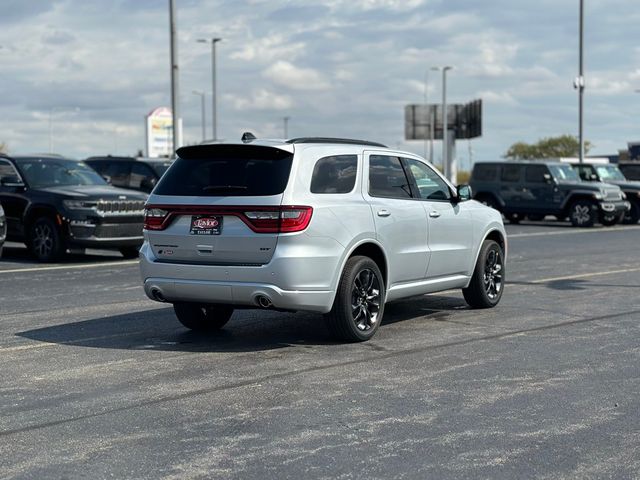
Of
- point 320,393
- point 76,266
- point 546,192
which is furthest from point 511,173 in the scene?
point 320,393

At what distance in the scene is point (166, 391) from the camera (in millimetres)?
7129

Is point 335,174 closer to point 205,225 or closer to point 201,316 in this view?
point 205,225

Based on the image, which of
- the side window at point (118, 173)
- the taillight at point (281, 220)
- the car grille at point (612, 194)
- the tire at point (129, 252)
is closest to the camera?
the taillight at point (281, 220)

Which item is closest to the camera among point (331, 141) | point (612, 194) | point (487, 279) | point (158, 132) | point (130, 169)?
point (331, 141)

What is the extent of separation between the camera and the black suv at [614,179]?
1298 inches

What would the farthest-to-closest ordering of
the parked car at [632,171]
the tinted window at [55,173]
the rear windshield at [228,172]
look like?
the parked car at [632,171]
the tinted window at [55,173]
the rear windshield at [228,172]

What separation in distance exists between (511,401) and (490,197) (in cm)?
2628

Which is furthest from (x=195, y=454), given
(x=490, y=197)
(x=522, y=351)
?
(x=490, y=197)

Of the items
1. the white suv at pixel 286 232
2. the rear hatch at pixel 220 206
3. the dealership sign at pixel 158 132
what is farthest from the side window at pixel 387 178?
the dealership sign at pixel 158 132

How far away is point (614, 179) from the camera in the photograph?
3472 cm

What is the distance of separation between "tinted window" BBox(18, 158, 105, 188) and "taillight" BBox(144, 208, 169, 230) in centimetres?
954

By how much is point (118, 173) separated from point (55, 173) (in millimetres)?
→ 3579

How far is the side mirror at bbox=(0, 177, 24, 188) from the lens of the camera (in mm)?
18078

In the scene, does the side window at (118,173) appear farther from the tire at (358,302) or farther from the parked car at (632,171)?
the parked car at (632,171)
